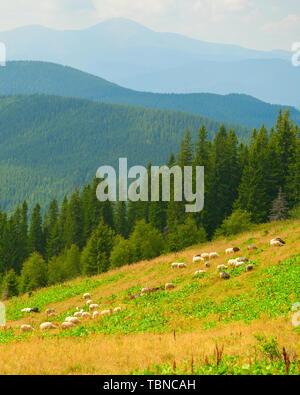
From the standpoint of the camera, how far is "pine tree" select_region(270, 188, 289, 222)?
186 feet

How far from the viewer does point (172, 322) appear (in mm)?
21656

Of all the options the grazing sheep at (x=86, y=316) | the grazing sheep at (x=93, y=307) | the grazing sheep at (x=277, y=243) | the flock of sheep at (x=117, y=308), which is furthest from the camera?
the grazing sheep at (x=277, y=243)

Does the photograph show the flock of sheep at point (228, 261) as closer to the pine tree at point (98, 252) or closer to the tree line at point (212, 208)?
the tree line at point (212, 208)

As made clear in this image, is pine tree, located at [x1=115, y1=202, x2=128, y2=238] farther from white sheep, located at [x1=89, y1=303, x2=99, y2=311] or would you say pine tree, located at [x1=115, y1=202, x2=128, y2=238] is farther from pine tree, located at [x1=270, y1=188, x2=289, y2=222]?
white sheep, located at [x1=89, y1=303, x2=99, y2=311]

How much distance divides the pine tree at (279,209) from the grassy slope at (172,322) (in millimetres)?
17149

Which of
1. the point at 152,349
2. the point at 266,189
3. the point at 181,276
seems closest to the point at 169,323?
the point at 152,349

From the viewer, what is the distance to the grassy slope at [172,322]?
12.9 m

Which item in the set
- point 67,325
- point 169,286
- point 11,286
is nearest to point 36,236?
point 11,286

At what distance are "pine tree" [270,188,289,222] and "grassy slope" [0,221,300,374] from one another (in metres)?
17.1

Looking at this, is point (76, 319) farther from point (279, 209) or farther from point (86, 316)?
point (279, 209)

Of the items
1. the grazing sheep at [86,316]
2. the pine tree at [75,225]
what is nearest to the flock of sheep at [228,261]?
the grazing sheep at [86,316]

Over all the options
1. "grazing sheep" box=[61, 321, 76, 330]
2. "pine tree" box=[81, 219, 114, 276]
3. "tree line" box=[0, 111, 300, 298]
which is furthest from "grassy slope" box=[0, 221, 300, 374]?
"pine tree" box=[81, 219, 114, 276]

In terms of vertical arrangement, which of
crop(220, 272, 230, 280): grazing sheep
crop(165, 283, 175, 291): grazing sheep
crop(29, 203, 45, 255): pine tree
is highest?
crop(220, 272, 230, 280): grazing sheep

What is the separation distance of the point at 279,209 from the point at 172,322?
3905 cm
